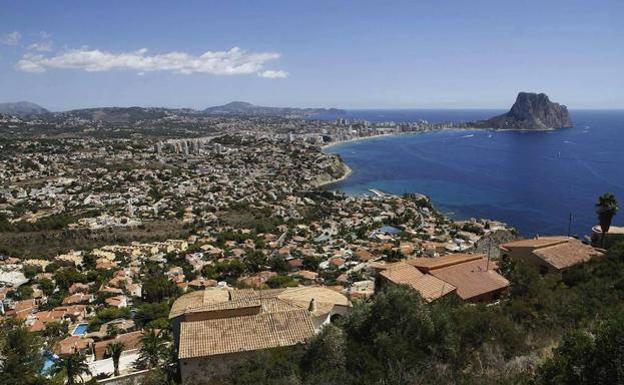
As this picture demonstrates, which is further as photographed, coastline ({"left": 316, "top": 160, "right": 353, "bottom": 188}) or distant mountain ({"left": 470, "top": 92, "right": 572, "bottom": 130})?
distant mountain ({"left": 470, "top": 92, "right": 572, "bottom": 130})

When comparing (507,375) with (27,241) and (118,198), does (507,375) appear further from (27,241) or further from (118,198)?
(118,198)

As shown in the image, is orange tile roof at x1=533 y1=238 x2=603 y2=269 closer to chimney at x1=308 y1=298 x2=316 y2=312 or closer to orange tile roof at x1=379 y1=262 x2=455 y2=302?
orange tile roof at x1=379 y1=262 x2=455 y2=302

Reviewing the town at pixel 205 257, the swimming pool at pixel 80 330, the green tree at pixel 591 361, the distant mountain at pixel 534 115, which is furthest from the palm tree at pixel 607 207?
the distant mountain at pixel 534 115

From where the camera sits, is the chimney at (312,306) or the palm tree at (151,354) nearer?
the palm tree at (151,354)

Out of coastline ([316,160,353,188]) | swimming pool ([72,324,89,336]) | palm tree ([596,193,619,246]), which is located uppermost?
palm tree ([596,193,619,246])

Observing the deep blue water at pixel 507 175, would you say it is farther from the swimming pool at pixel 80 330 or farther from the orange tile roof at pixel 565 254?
the swimming pool at pixel 80 330

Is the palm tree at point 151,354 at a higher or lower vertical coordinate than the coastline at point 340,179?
higher

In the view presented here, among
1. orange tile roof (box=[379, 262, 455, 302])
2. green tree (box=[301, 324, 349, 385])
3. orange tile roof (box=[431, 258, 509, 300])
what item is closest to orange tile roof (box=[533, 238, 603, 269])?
orange tile roof (box=[431, 258, 509, 300])
